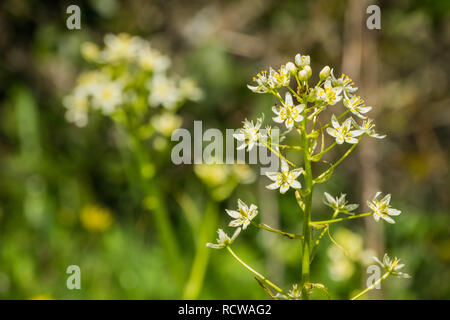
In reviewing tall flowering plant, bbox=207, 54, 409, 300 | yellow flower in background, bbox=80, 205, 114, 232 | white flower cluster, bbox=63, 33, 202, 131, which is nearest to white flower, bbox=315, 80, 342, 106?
tall flowering plant, bbox=207, 54, 409, 300

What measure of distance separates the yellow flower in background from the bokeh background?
1cm

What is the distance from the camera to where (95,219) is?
10.9 feet

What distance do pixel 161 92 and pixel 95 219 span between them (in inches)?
52.2

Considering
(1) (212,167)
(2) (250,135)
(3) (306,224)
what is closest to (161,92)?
(1) (212,167)

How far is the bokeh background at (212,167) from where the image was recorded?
2750 millimetres

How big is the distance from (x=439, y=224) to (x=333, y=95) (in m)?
2.53

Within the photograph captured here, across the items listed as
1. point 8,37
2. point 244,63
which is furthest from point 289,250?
point 8,37

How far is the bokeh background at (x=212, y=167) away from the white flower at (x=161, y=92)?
378 millimetres

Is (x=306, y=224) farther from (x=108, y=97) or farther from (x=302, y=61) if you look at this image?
(x=108, y=97)

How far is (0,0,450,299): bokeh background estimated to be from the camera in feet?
9.02

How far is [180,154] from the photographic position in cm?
379

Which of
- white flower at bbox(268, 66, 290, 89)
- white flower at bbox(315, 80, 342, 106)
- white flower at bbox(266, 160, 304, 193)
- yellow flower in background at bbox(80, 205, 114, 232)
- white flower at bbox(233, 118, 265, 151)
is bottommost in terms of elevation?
yellow flower in background at bbox(80, 205, 114, 232)

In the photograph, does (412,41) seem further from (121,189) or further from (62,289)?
(62,289)

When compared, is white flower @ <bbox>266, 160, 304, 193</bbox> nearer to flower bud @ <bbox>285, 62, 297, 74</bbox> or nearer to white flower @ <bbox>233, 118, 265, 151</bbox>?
white flower @ <bbox>233, 118, 265, 151</bbox>
